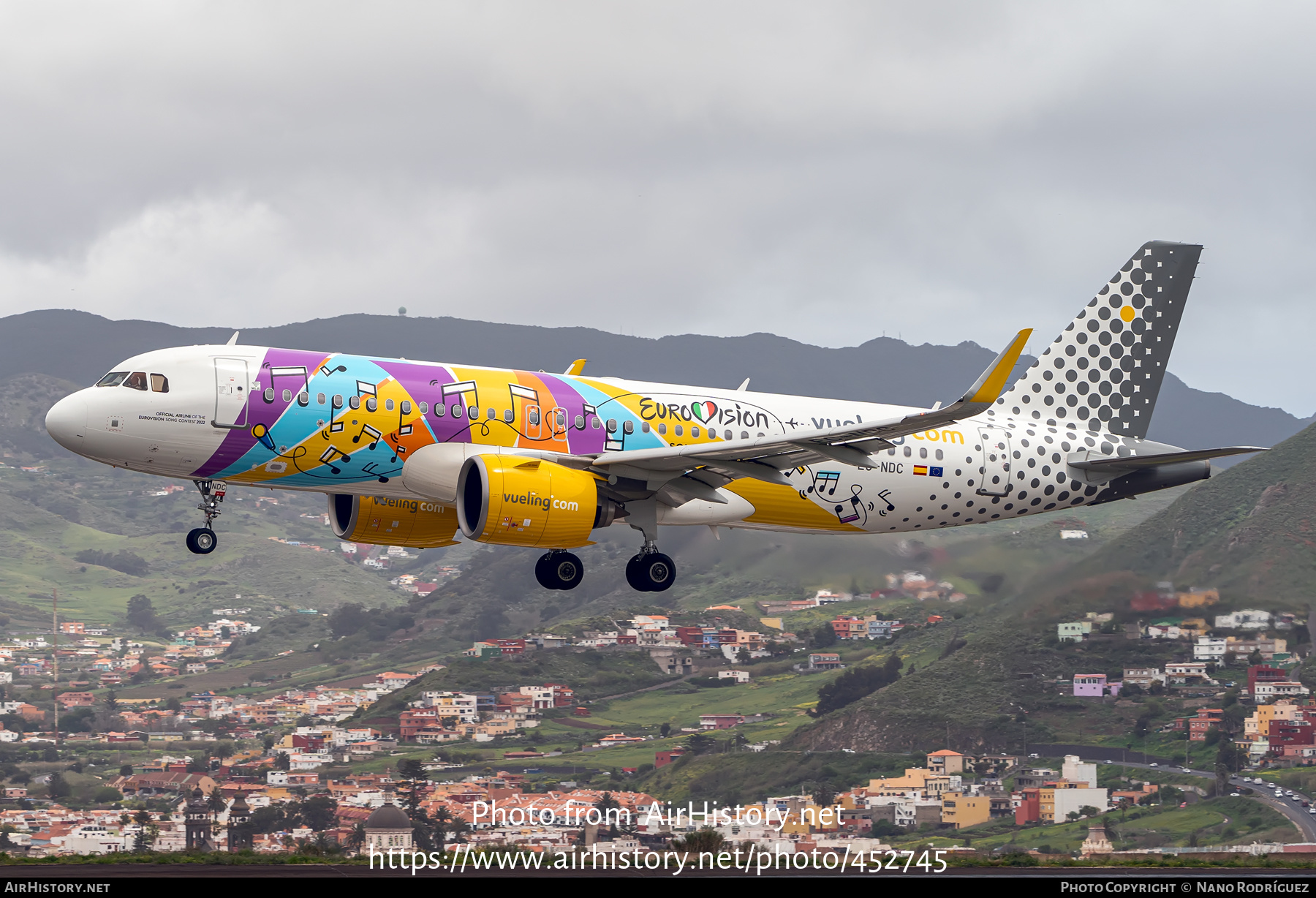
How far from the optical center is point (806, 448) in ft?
108

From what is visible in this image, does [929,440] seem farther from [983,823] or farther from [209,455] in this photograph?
[983,823]

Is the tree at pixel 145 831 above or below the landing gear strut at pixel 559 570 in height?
below

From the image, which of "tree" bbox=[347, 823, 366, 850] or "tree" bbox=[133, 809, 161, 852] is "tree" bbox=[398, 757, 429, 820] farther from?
"tree" bbox=[133, 809, 161, 852]

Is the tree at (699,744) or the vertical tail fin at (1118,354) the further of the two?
the tree at (699,744)

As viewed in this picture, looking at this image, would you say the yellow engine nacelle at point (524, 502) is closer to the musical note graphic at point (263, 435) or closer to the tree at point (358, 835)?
the musical note graphic at point (263, 435)

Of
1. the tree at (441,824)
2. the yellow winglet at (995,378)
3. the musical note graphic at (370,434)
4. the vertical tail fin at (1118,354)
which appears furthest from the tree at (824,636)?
the yellow winglet at (995,378)

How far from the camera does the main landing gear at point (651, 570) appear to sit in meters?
36.8

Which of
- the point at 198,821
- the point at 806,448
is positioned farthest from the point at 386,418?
the point at 198,821

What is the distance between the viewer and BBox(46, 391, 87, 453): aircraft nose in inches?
1299

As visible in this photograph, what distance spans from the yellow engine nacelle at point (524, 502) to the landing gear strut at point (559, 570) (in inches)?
117

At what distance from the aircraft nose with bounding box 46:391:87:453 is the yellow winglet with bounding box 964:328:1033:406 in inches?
762

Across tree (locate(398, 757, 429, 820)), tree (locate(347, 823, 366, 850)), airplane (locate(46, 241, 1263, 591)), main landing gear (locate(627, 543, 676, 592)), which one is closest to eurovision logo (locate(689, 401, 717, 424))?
airplane (locate(46, 241, 1263, 591))

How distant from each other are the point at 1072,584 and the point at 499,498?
90.1 feet

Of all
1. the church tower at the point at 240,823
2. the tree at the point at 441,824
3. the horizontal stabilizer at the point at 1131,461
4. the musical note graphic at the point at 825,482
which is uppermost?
the horizontal stabilizer at the point at 1131,461
